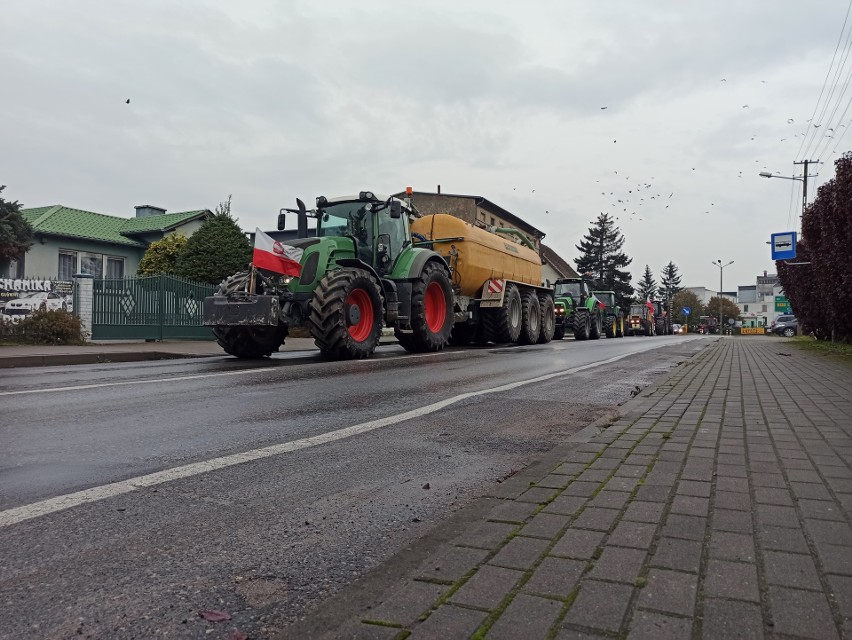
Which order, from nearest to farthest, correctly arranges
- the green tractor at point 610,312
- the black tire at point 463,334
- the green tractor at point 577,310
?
1. the black tire at point 463,334
2. the green tractor at point 577,310
3. the green tractor at point 610,312

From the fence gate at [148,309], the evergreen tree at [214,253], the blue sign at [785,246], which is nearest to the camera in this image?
the fence gate at [148,309]

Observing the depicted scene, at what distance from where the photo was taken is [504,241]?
1895 cm

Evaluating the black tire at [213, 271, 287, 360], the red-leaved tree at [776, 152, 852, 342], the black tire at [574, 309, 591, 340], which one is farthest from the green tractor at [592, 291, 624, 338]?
the black tire at [213, 271, 287, 360]

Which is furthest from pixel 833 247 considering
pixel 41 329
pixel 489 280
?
pixel 41 329

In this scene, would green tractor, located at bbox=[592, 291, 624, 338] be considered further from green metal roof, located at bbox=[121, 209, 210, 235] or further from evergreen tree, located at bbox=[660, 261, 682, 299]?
evergreen tree, located at bbox=[660, 261, 682, 299]

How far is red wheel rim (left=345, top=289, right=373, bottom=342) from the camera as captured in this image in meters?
11.8

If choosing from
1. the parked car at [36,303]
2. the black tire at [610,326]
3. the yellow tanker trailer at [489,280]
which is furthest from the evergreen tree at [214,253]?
the black tire at [610,326]

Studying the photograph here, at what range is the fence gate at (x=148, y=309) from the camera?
17.5 meters

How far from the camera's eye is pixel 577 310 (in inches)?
1113

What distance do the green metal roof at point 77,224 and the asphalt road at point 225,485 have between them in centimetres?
2314

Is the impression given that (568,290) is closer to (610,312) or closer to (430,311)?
(610,312)

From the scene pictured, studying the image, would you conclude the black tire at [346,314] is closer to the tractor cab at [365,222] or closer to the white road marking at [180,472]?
the tractor cab at [365,222]

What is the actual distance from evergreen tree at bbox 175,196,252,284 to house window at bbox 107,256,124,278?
6.04m

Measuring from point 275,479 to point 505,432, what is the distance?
227 centimetres
